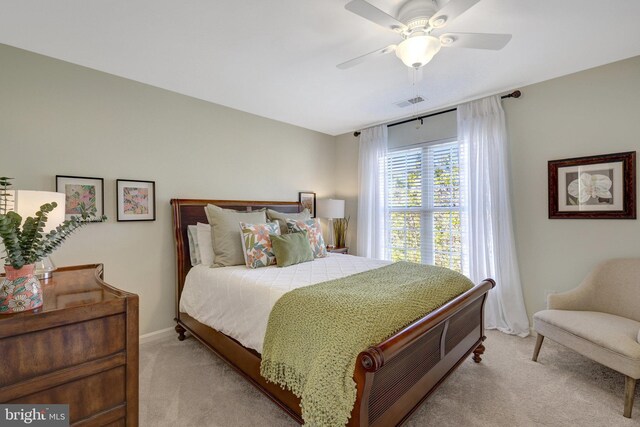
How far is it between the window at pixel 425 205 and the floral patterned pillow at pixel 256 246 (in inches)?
80.1

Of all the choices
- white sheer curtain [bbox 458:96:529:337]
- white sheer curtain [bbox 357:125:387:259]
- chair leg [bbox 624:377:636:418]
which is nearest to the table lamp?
white sheer curtain [bbox 357:125:387:259]

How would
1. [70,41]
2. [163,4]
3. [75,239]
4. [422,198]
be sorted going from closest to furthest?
1. [163,4]
2. [70,41]
3. [75,239]
4. [422,198]

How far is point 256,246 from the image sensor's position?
8.75 feet

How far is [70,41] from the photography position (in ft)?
7.06

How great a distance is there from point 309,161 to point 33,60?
3050 mm

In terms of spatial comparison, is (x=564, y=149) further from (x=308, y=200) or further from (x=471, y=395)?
(x=308, y=200)

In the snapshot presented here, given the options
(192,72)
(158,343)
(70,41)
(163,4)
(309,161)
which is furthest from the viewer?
(309,161)

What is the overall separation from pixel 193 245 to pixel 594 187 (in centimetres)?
387

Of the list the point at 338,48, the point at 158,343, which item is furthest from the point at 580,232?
the point at 158,343

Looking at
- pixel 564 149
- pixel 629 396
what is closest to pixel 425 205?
pixel 564 149

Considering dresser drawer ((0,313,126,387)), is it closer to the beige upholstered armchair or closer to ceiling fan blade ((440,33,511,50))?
ceiling fan blade ((440,33,511,50))

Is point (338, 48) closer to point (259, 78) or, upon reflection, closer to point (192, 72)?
point (259, 78)

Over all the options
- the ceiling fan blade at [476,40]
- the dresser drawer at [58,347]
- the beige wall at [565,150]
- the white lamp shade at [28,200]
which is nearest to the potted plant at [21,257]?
the dresser drawer at [58,347]

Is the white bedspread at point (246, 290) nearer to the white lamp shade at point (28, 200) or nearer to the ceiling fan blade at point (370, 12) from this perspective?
the white lamp shade at point (28, 200)
